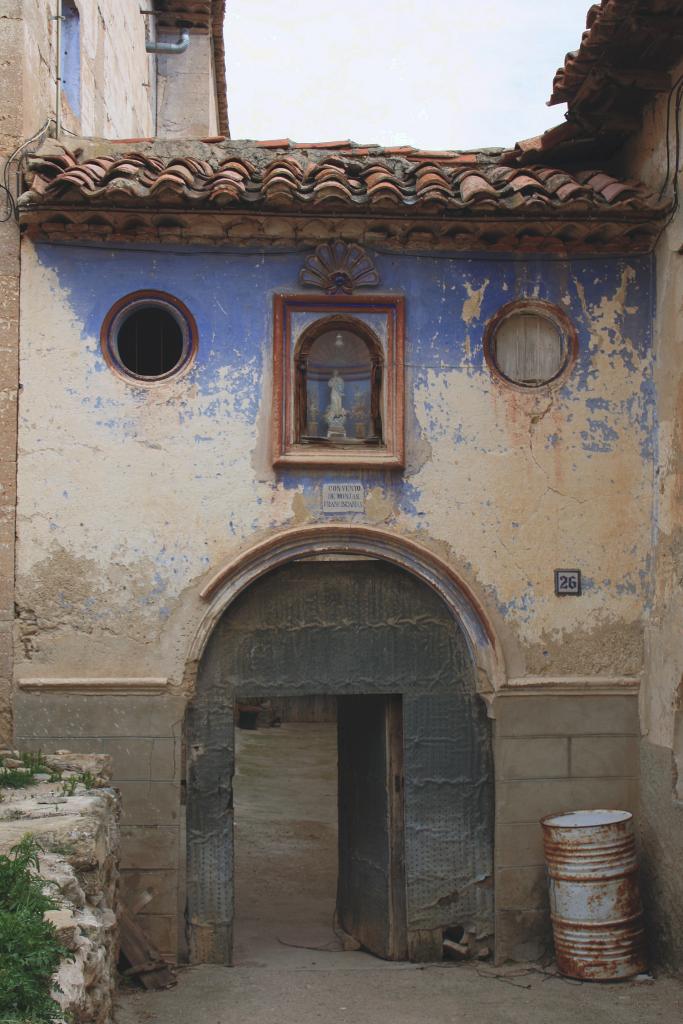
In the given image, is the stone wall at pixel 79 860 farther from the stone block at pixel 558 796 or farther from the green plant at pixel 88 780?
the stone block at pixel 558 796

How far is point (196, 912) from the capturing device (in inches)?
335

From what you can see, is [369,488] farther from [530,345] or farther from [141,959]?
[141,959]

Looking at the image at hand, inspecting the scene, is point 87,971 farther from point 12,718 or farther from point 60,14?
point 60,14

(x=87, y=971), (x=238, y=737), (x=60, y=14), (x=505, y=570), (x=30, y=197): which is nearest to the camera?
(x=87, y=971)

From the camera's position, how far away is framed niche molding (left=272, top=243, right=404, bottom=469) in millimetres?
8602

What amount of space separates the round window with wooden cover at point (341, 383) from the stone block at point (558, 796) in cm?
265

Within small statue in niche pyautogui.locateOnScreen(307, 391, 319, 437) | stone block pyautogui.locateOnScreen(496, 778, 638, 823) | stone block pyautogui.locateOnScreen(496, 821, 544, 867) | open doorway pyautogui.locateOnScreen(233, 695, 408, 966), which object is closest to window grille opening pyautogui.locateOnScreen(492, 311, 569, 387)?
small statue in niche pyautogui.locateOnScreen(307, 391, 319, 437)

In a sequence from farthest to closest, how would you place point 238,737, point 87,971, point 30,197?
point 238,737 < point 30,197 < point 87,971

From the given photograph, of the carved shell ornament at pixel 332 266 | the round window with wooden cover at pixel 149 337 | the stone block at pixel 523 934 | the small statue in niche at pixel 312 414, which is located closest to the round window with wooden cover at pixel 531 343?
the carved shell ornament at pixel 332 266

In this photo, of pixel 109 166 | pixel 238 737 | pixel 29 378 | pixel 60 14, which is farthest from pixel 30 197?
pixel 238 737

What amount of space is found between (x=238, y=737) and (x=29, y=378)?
14.0m

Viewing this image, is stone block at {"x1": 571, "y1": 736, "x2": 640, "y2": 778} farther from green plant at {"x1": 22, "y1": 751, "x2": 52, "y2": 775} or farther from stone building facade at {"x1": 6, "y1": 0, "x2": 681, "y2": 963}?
green plant at {"x1": 22, "y1": 751, "x2": 52, "y2": 775}

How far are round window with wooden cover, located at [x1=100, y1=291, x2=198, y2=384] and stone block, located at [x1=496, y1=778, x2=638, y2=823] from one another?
374 cm

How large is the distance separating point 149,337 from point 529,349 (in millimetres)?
2698
